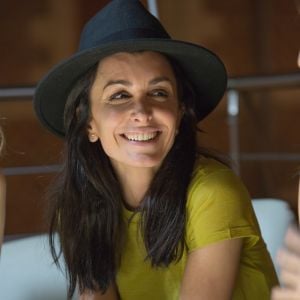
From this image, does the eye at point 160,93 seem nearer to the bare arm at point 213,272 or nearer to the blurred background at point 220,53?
the bare arm at point 213,272

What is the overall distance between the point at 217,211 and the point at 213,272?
10 centimetres

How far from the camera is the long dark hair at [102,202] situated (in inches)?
48.5

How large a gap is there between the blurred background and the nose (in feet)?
5.23

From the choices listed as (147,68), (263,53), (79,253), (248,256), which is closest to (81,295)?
(79,253)

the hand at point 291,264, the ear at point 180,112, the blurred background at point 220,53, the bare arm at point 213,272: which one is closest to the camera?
the hand at point 291,264

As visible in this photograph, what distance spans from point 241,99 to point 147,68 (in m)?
1.68

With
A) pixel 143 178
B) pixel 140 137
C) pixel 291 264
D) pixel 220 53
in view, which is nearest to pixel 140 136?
pixel 140 137

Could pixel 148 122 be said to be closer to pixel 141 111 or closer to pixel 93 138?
pixel 141 111

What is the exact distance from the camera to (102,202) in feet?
4.28

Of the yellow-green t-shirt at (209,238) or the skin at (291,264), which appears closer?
the skin at (291,264)

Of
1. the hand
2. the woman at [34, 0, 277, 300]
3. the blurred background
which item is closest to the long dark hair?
the woman at [34, 0, 277, 300]

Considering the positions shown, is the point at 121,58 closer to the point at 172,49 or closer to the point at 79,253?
the point at 172,49

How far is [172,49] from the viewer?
3.94ft

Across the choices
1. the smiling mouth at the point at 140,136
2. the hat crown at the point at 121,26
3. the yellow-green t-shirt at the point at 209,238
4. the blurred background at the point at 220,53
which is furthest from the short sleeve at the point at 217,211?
the blurred background at the point at 220,53
